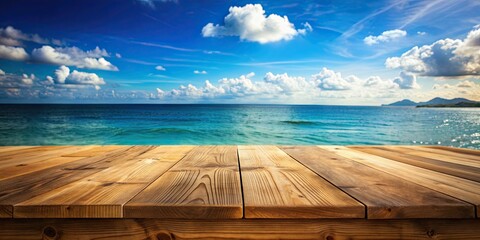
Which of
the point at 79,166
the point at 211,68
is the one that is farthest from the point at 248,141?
the point at 211,68

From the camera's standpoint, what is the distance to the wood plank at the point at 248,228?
71cm

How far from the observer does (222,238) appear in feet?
2.34

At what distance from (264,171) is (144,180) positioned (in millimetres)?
505

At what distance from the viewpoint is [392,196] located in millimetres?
764

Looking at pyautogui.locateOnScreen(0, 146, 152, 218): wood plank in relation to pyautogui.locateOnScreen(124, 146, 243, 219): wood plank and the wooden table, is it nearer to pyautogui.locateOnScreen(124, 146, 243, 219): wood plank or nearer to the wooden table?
the wooden table

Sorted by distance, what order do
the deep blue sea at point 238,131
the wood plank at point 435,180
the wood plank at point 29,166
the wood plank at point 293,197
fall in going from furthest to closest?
the deep blue sea at point 238,131 < the wood plank at point 29,166 < the wood plank at point 435,180 < the wood plank at point 293,197

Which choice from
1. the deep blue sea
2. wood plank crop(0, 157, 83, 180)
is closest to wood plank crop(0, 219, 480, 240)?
wood plank crop(0, 157, 83, 180)

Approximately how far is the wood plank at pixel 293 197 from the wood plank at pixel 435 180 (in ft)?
1.19

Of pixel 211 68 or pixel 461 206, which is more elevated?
pixel 211 68

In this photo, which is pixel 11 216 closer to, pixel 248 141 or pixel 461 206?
pixel 461 206

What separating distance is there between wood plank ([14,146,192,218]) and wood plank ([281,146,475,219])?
71 cm

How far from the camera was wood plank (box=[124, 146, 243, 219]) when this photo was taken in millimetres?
677

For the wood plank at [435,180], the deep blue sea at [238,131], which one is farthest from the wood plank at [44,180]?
the deep blue sea at [238,131]

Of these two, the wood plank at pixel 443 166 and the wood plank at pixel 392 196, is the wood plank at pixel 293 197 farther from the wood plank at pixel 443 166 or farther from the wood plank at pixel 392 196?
the wood plank at pixel 443 166
